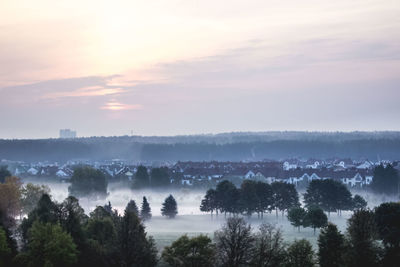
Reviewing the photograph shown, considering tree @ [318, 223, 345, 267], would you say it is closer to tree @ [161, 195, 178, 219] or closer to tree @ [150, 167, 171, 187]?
tree @ [161, 195, 178, 219]

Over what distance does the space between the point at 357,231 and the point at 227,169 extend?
115329 millimetres

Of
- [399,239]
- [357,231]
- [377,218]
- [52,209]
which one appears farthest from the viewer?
[377,218]

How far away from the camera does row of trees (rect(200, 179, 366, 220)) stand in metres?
90.6

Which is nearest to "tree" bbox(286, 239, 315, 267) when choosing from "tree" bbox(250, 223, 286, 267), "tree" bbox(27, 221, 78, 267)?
"tree" bbox(250, 223, 286, 267)

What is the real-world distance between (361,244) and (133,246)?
16.7 m

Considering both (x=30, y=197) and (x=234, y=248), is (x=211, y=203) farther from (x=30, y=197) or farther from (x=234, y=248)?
(x=234, y=248)

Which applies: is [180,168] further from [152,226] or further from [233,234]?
[233,234]

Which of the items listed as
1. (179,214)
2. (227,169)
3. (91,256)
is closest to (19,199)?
(179,214)

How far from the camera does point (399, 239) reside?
6044 cm

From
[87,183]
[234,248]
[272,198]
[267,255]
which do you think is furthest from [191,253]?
[87,183]

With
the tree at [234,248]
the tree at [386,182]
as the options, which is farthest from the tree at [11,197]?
the tree at [386,182]

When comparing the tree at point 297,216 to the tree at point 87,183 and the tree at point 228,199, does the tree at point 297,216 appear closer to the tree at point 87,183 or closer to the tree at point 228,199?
the tree at point 228,199

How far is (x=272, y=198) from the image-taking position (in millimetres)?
92375

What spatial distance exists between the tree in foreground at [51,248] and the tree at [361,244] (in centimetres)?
2031
